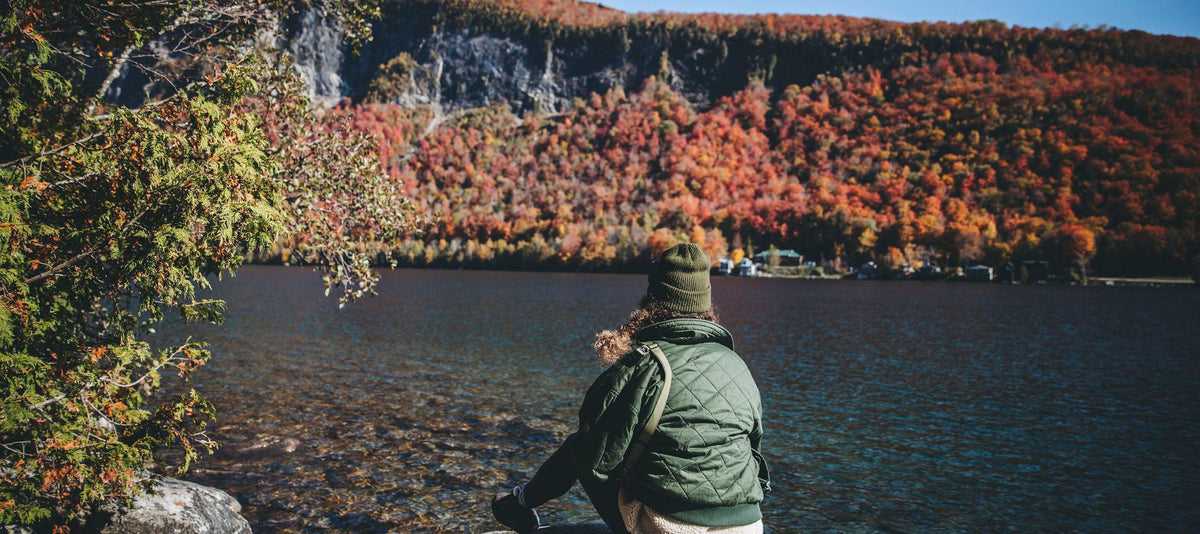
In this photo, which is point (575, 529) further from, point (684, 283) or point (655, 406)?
point (684, 283)

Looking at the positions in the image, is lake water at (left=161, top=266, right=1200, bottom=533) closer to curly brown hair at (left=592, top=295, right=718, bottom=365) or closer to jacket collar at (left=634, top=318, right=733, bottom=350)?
curly brown hair at (left=592, top=295, right=718, bottom=365)

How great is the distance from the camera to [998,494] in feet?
45.7

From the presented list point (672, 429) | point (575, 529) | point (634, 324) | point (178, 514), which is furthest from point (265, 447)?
point (672, 429)

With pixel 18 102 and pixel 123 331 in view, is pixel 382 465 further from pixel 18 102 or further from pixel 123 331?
pixel 18 102

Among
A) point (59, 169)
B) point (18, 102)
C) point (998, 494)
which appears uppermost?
point (18, 102)

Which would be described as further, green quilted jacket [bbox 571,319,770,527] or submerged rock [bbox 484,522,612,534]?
submerged rock [bbox 484,522,612,534]

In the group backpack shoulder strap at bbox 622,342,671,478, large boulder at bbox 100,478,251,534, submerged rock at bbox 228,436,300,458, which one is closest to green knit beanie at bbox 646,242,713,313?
backpack shoulder strap at bbox 622,342,671,478

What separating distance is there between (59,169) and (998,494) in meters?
16.5

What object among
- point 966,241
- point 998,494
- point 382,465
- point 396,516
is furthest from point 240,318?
point 966,241

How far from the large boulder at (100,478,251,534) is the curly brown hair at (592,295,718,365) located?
673 cm

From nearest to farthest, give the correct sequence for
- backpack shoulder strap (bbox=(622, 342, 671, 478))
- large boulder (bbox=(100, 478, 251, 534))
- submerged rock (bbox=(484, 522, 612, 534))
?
backpack shoulder strap (bbox=(622, 342, 671, 478)) → submerged rock (bbox=(484, 522, 612, 534)) → large boulder (bbox=(100, 478, 251, 534))

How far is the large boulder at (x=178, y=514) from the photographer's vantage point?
329 inches

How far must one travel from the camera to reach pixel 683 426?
3617mm

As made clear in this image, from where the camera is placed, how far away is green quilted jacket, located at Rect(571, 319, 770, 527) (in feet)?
11.8
